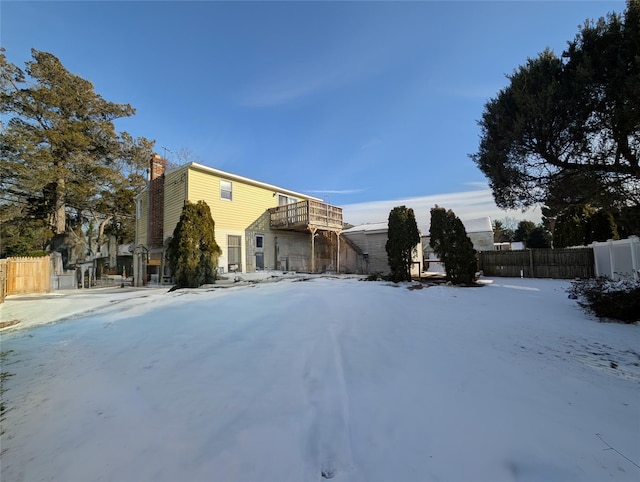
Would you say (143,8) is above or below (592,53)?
above

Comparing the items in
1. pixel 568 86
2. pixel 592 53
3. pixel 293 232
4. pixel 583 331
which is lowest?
pixel 583 331

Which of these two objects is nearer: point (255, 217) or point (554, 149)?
point (554, 149)

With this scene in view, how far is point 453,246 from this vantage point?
1161 cm

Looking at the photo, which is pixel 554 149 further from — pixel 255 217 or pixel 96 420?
pixel 255 217

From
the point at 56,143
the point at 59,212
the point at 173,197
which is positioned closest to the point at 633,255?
the point at 173,197

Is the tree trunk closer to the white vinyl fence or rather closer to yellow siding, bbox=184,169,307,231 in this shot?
yellow siding, bbox=184,169,307,231

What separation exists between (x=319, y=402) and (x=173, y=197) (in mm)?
15429

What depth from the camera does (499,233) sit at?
1941 inches

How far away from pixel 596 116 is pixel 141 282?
1978cm

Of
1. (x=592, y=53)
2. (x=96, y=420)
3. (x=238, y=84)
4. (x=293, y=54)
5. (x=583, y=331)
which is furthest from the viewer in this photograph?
(x=238, y=84)

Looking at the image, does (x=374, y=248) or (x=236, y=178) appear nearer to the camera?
(x=236, y=178)

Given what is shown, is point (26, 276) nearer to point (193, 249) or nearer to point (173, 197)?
point (173, 197)

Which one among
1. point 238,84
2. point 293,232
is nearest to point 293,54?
point 238,84

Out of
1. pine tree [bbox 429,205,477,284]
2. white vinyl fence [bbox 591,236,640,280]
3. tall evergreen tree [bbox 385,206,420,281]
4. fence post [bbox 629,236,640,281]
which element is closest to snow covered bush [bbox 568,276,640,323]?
pine tree [bbox 429,205,477,284]
